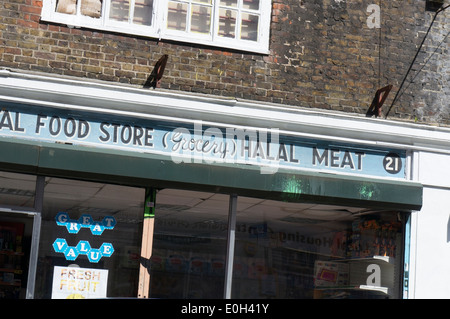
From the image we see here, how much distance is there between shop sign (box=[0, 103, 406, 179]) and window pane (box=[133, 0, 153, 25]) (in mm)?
1431

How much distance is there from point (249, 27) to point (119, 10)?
1.83m

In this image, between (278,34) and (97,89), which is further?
(278,34)

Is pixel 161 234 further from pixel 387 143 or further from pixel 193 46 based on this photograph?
pixel 387 143

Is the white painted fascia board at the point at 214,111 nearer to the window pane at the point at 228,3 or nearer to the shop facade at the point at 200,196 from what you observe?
the shop facade at the point at 200,196

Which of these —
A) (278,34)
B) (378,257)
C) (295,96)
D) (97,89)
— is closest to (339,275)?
(378,257)

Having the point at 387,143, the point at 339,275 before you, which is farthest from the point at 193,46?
the point at 339,275

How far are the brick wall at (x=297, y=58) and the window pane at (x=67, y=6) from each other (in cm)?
26

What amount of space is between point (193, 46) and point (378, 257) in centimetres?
392

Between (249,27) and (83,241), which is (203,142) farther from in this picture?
(83,241)

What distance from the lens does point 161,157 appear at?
1015 centimetres

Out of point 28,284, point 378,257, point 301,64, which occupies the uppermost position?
point 301,64

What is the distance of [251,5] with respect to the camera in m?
11.1

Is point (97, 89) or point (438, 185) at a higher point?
point (97, 89)

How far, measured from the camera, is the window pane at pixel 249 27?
1108 centimetres
